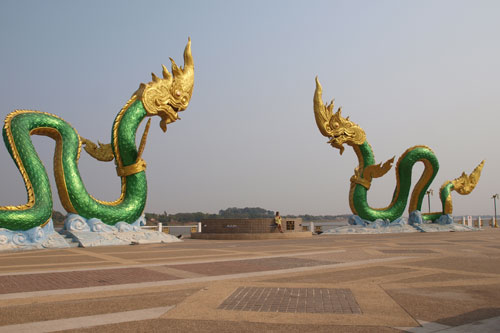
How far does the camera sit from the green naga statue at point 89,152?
46.4 feet

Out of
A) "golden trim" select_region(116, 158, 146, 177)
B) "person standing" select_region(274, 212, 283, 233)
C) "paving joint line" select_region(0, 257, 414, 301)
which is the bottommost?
"paving joint line" select_region(0, 257, 414, 301)

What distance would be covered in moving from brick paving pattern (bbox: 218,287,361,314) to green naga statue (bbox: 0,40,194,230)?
10.6 m

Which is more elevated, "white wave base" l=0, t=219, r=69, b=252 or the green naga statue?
the green naga statue

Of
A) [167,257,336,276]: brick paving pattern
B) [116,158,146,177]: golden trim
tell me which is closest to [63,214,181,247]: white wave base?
[116,158,146,177]: golden trim

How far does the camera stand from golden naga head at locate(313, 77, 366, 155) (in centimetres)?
2303

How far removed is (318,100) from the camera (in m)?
23.1

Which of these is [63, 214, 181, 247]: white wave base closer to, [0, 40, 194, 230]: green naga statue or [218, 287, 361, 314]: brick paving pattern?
[0, 40, 194, 230]: green naga statue

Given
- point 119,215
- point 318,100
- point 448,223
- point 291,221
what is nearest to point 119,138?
point 119,215

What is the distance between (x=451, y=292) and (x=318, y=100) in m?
18.2

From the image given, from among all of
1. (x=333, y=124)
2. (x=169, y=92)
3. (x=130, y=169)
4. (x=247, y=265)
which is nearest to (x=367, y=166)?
(x=333, y=124)

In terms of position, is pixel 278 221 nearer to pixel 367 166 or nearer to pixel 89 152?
pixel 367 166

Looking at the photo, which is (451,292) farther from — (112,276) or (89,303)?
(112,276)

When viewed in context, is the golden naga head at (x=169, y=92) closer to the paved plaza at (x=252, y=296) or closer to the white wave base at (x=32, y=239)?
the white wave base at (x=32, y=239)

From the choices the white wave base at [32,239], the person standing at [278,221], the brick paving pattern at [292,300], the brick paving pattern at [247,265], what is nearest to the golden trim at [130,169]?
the white wave base at [32,239]
